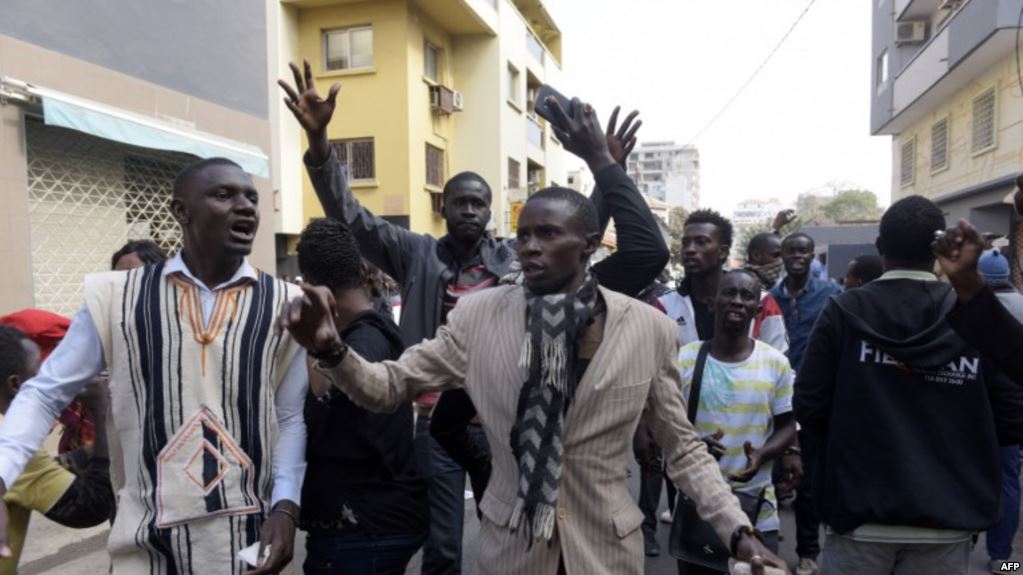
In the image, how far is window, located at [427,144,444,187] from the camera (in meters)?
18.4

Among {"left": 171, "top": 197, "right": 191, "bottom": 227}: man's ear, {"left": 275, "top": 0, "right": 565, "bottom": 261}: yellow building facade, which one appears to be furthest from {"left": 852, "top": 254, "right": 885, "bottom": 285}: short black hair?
{"left": 275, "top": 0, "right": 565, "bottom": 261}: yellow building facade

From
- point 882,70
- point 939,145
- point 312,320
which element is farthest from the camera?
point 882,70

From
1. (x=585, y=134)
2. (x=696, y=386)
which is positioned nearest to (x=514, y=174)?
(x=696, y=386)

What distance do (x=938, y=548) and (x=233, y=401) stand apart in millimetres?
2381

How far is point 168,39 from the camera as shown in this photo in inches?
310

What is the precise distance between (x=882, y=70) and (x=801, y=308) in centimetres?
1818

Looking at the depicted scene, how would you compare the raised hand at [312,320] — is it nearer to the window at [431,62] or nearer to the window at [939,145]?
the window at [431,62]

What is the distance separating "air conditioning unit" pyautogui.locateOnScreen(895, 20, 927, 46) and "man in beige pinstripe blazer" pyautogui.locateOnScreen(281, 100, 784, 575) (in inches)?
821

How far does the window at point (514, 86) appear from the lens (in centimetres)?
2148

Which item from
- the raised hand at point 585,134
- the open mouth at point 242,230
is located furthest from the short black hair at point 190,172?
the raised hand at point 585,134

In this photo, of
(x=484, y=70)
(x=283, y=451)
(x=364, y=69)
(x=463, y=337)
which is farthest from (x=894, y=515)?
(x=484, y=70)

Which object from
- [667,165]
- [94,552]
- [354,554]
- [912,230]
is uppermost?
[667,165]

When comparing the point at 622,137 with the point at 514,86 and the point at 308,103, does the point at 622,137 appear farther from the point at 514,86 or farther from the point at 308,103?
the point at 514,86

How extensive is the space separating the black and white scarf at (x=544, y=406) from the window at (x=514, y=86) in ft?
66.2
